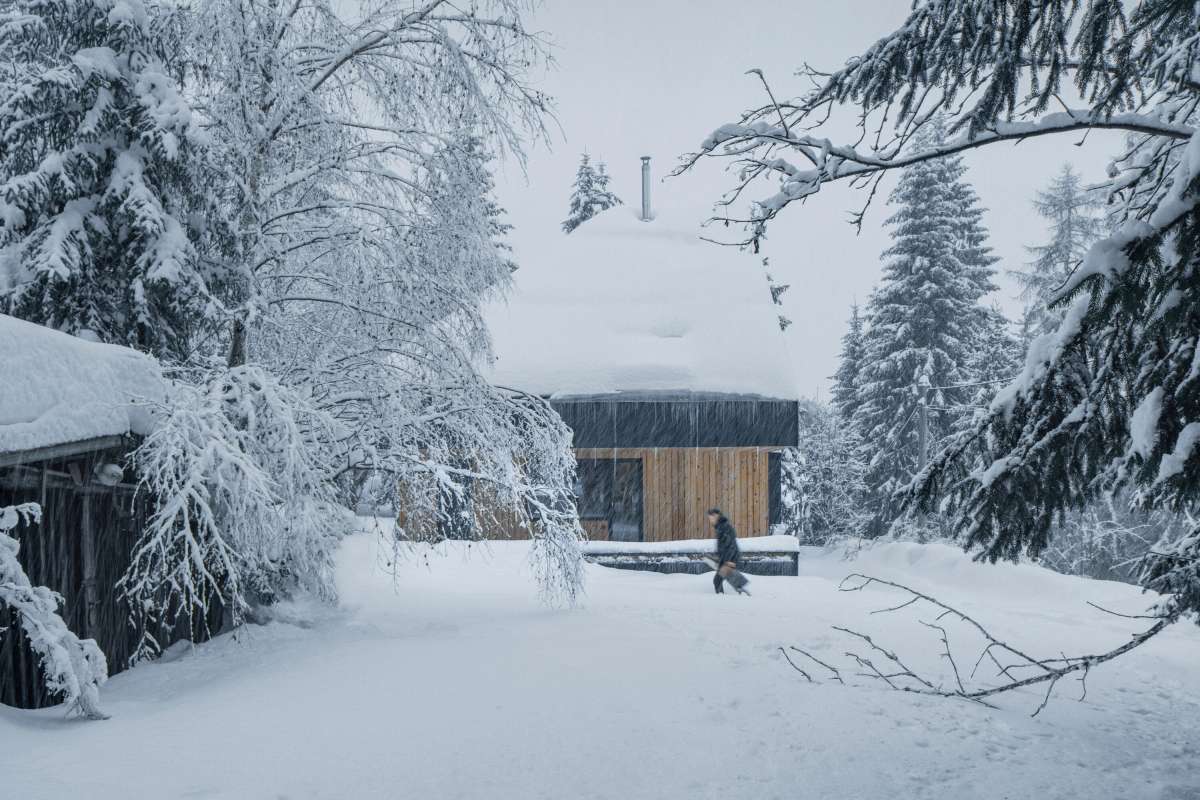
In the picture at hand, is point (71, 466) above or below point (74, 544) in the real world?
above

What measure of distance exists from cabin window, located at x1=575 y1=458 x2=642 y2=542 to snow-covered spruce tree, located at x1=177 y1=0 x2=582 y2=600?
29.5 ft

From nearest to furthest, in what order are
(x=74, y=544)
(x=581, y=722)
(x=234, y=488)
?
1. (x=581, y=722)
2. (x=234, y=488)
3. (x=74, y=544)

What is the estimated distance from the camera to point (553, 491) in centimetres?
962

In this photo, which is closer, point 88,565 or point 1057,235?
point 88,565

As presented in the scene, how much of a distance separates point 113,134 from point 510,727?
7084 millimetres

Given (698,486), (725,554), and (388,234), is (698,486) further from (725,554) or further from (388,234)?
(388,234)

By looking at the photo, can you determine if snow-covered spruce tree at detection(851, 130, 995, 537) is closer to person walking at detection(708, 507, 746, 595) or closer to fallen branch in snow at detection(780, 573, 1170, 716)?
person walking at detection(708, 507, 746, 595)

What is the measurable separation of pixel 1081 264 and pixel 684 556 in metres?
13.3

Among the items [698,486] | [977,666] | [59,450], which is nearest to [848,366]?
[698,486]

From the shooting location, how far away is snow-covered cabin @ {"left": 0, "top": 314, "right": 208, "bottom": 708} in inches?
236

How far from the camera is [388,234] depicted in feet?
30.5

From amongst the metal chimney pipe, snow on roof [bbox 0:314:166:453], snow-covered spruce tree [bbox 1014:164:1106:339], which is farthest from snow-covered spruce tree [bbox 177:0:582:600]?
snow-covered spruce tree [bbox 1014:164:1106:339]

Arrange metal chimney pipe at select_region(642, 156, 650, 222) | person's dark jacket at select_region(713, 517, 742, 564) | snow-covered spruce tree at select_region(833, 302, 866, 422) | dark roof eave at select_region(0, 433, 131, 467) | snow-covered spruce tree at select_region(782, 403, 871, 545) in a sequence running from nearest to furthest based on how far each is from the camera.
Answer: dark roof eave at select_region(0, 433, 131, 467), person's dark jacket at select_region(713, 517, 742, 564), metal chimney pipe at select_region(642, 156, 650, 222), snow-covered spruce tree at select_region(782, 403, 871, 545), snow-covered spruce tree at select_region(833, 302, 866, 422)

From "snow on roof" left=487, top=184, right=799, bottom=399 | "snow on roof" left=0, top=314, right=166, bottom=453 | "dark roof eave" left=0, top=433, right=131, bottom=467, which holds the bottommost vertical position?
"dark roof eave" left=0, top=433, right=131, bottom=467
